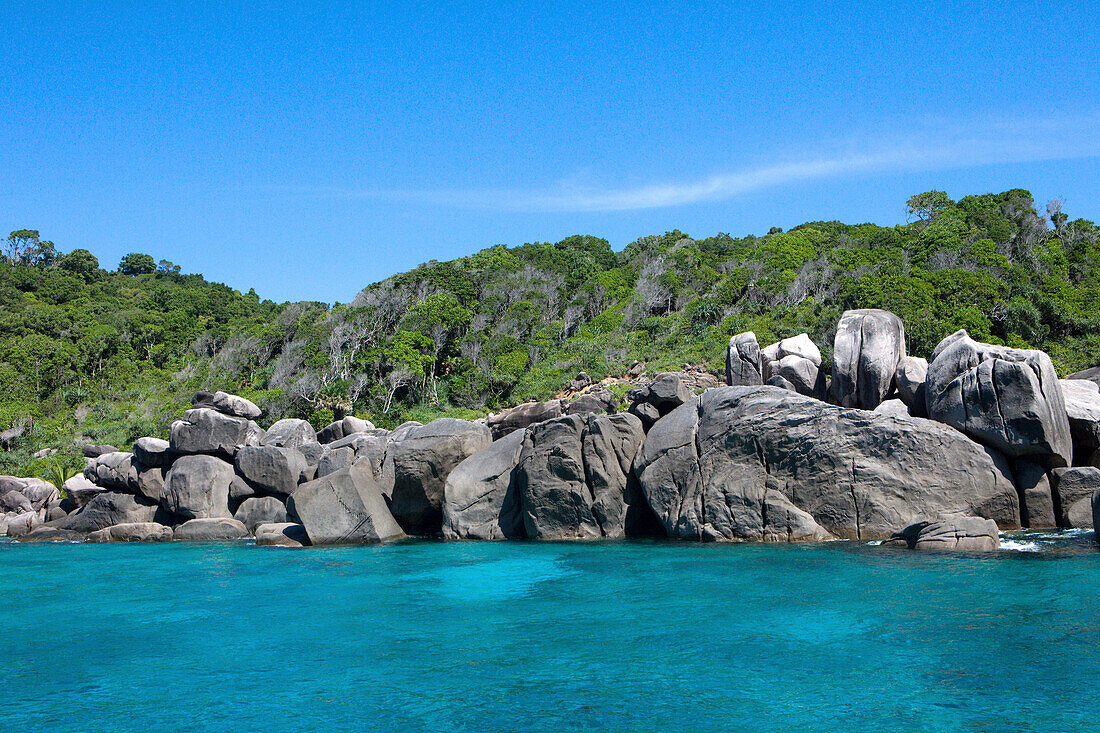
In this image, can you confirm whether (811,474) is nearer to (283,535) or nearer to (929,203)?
(283,535)

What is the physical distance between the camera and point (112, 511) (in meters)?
26.8

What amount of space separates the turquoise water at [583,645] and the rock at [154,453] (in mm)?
9037

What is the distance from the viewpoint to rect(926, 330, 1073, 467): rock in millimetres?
17531

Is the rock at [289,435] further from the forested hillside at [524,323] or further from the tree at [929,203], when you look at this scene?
the tree at [929,203]

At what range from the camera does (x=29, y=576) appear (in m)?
18.7

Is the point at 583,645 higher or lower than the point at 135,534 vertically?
higher

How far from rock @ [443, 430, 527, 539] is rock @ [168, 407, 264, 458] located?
330 inches

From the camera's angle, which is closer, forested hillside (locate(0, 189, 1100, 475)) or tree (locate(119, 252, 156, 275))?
forested hillside (locate(0, 189, 1100, 475))

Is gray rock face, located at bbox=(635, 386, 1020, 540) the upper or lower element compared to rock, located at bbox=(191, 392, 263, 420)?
lower

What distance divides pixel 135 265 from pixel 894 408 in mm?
99536

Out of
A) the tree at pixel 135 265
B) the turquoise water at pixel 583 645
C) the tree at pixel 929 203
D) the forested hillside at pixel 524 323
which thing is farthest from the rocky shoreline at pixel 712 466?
the tree at pixel 135 265

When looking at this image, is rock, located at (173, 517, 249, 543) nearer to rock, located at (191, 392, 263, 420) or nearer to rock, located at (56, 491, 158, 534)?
rock, located at (56, 491, 158, 534)

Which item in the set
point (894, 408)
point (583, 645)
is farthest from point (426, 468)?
point (894, 408)

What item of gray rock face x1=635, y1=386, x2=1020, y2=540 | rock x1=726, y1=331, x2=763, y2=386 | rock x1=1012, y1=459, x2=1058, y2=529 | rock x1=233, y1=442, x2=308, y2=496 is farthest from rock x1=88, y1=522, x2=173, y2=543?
rock x1=1012, y1=459, x2=1058, y2=529
